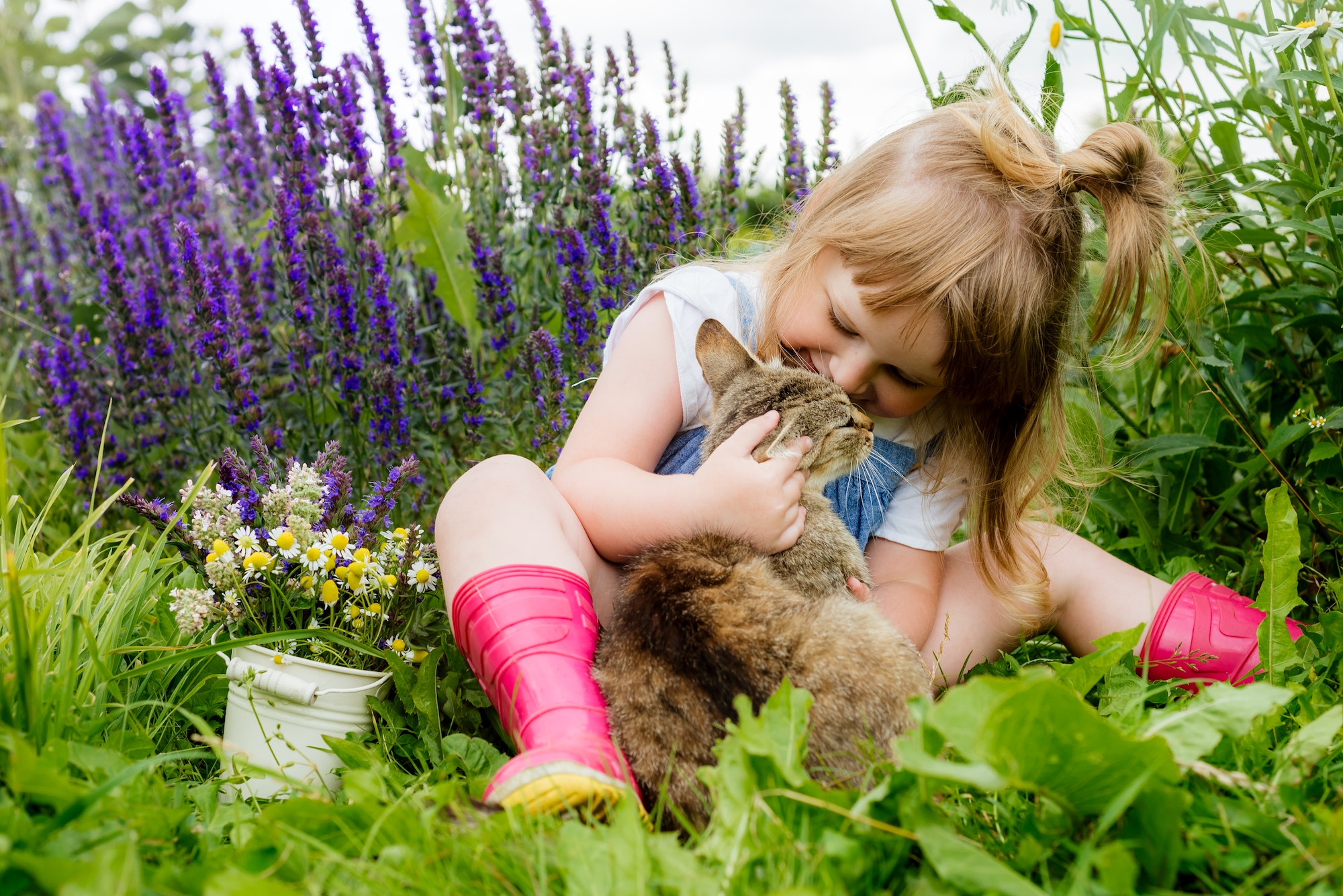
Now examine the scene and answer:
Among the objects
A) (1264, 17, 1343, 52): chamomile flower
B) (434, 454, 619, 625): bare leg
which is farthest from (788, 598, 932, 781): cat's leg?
(1264, 17, 1343, 52): chamomile flower

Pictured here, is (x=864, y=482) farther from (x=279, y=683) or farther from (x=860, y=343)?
(x=279, y=683)

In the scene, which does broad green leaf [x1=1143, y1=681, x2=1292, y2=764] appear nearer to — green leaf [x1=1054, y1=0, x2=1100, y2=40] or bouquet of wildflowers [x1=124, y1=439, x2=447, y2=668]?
bouquet of wildflowers [x1=124, y1=439, x2=447, y2=668]

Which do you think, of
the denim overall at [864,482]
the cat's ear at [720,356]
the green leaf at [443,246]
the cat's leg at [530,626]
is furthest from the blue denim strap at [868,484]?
the green leaf at [443,246]

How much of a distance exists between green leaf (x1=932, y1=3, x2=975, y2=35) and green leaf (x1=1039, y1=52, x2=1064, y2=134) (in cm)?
25

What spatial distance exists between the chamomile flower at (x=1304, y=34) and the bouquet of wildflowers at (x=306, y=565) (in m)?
2.18

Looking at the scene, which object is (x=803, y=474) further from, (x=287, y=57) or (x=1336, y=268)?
(x=287, y=57)

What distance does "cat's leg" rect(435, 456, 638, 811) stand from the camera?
1.41 meters

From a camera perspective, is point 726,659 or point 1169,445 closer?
point 726,659

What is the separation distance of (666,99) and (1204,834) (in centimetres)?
281

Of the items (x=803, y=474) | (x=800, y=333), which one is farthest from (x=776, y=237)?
(x=803, y=474)

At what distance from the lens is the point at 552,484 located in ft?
6.68

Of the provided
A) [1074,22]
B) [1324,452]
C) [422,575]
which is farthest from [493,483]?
Result: [1324,452]

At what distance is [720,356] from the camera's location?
2.13 metres

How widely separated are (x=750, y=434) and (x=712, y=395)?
311mm
